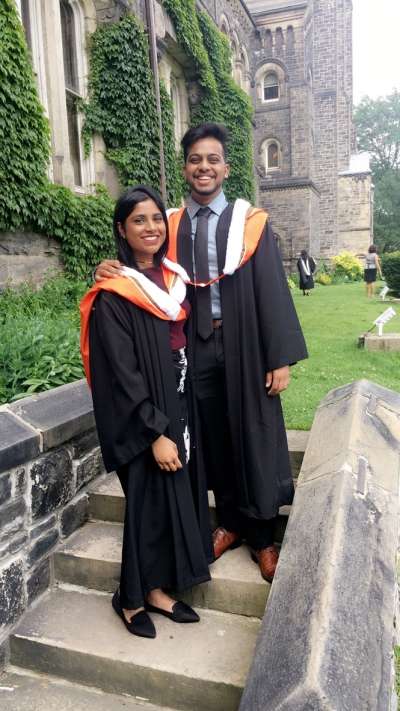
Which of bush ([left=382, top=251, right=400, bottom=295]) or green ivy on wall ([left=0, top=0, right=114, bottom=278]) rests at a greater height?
green ivy on wall ([left=0, top=0, right=114, bottom=278])

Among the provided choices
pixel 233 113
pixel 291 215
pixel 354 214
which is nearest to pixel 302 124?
pixel 291 215

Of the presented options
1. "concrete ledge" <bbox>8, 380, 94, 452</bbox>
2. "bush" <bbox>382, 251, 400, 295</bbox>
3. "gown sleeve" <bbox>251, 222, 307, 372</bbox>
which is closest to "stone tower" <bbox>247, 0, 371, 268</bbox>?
"bush" <bbox>382, 251, 400, 295</bbox>

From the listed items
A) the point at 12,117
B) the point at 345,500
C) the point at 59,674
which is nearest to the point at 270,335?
the point at 345,500

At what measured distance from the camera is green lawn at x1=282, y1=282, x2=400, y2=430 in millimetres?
4805

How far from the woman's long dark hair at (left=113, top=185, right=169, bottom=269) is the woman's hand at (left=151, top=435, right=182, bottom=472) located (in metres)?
0.81

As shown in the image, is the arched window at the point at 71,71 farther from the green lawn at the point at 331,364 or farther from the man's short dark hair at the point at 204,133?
the man's short dark hair at the point at 204,133

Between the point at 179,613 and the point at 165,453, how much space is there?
2.91 feet

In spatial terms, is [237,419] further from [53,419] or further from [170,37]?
[170,37]

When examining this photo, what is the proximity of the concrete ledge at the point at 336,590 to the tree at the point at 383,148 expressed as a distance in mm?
50141

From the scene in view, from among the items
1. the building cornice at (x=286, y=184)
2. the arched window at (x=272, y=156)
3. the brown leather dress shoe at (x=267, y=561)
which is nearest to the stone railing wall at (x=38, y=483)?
the brown leather dress shoe at (x=267, y=561)

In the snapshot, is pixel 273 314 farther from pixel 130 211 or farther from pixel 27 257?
pixel 27 257

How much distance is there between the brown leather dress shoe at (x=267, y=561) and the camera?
108 inches

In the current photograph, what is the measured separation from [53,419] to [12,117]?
4686 millimetres

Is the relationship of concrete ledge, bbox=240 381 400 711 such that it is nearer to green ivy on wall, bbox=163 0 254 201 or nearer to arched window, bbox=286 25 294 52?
green ivy on wall, bbox=163 0 254 201
